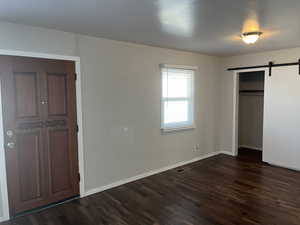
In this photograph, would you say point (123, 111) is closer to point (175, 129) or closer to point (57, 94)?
point (57, 94)

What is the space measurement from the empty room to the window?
0.07 feet

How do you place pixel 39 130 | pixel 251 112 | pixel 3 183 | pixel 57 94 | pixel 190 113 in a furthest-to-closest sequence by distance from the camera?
pixel 251 112
pixel 190 113
pixel 57 94
pixel 39 130
pixel 3 183

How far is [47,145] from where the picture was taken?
2975 millimetres

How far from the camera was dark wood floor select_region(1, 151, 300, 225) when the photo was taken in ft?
8.79

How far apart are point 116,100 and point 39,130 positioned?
1.26 meters

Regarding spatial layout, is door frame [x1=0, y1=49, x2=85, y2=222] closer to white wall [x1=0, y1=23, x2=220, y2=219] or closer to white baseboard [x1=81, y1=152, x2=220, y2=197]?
white wall [x1=0, y1=23, x2=220, y2=219]

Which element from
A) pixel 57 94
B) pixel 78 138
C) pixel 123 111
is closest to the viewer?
pixel 57 94

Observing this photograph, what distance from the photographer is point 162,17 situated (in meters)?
2.46

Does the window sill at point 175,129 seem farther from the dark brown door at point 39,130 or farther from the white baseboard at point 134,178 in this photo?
the dark brown door at point 39,130

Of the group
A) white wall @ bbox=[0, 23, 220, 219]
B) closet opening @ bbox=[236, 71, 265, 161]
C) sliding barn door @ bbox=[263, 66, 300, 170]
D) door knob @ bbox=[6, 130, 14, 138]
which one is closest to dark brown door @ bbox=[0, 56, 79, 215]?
door knob @ bbox=[6, 130, 14, 138]

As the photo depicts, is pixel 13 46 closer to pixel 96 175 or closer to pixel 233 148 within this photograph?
pixel 96 175

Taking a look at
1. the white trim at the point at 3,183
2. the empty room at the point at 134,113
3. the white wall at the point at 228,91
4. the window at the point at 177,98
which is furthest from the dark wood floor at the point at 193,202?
the white wall at the point at 228,91

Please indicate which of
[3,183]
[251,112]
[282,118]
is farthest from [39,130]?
[251,112]

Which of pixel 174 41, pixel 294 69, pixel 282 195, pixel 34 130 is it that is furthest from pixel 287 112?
pixel 34 130
